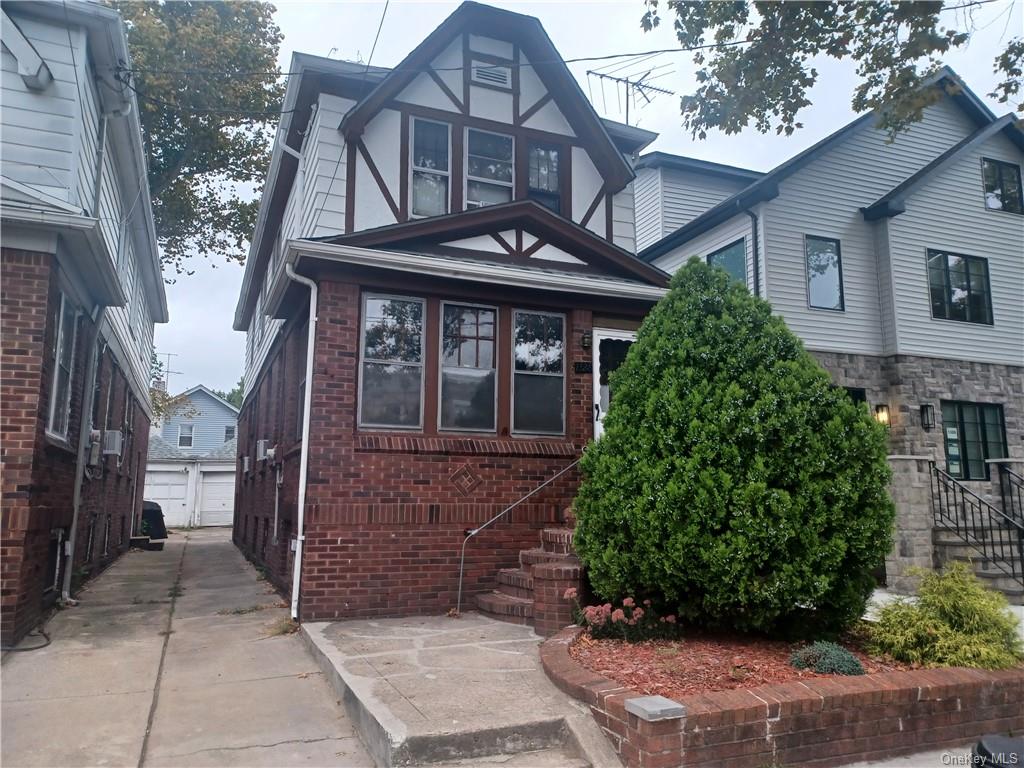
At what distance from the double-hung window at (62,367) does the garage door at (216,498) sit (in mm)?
24903

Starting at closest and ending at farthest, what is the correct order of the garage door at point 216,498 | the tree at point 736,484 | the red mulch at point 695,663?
the red mulch at point 695,663 → the tree at point 736,484 → the garage door at point 216,498

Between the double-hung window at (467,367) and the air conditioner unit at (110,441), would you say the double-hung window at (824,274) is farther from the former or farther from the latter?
the air conditioner unit at (110,441)

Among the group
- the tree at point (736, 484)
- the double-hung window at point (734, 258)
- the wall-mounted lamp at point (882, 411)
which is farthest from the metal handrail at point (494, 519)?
the wall-mounted lamp at point (882, 411)

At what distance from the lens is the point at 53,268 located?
6.96 metres

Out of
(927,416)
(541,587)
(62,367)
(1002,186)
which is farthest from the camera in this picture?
(1002,186)

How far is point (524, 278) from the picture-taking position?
8.45 meters

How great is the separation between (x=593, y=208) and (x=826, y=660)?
6727 millimetres

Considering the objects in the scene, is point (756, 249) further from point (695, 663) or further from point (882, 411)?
point (695, 663)

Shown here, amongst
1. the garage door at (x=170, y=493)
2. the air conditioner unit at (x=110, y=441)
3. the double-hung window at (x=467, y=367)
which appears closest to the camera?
the double-hung window at (x=467, y=367)

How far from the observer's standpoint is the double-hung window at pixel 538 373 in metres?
8.73

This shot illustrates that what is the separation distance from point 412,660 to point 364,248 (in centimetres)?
424

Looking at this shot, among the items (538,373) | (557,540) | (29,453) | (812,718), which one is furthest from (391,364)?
(812,718)

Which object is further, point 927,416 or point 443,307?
point 927,416

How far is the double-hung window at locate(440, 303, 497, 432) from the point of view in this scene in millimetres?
8406
